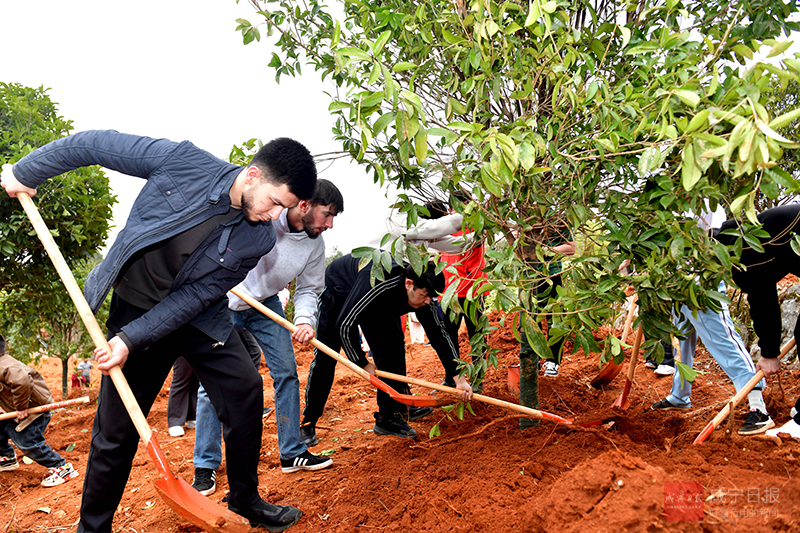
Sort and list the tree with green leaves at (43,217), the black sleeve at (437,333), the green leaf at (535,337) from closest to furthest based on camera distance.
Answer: the green leaf at (535,337)
the black sleeve at (437,333)
the tree with green leaves at (43,217)

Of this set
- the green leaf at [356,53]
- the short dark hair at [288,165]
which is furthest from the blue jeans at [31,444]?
the green leaf at [356,53]

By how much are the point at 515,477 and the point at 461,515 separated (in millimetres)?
375

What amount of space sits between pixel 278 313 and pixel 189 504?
1.47 metres

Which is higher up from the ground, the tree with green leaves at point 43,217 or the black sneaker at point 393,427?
the tree with green leaves at point 43,217

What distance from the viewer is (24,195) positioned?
7.56 ft

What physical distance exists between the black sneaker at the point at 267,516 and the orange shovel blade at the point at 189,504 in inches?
5.3

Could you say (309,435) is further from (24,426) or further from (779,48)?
(779,48)

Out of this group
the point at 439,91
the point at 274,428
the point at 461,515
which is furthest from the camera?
the point at 274,428

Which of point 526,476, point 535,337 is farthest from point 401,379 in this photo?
point 535,337

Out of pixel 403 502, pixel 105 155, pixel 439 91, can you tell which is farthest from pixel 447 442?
pixel 105 155

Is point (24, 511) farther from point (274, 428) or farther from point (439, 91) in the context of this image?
point (439, 91)

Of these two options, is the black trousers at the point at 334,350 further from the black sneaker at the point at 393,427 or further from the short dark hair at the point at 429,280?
the short dark hair at the point at 429,280

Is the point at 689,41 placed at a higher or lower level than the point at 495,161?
higher

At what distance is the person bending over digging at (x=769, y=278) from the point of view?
268 centimetres
